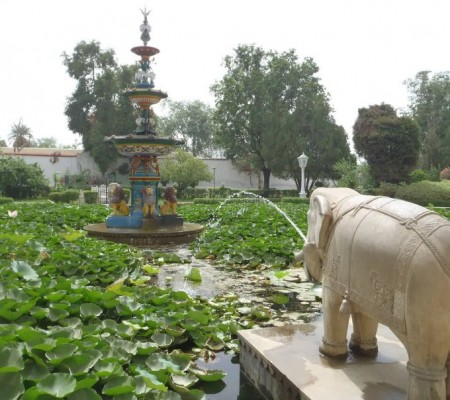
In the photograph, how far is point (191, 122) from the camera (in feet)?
191

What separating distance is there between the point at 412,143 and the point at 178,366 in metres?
26.1

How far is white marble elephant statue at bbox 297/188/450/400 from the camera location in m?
2.07

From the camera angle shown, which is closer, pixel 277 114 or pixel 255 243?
pixel 255 243

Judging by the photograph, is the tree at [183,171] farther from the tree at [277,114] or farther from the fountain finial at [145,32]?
the fountain finial at [145,32]

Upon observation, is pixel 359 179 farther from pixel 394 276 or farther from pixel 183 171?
pixel 394 276

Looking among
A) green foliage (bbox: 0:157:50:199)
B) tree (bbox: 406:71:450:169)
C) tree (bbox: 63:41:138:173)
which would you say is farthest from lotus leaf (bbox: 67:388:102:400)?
tree (bbox: 406:71:450:169)

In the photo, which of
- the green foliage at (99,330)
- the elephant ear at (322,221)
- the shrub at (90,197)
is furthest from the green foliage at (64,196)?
the elephant ear at (322,221)

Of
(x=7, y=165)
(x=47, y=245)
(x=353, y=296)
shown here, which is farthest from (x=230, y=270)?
(x=7, y=165)

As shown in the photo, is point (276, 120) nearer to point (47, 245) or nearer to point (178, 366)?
point (47, 245)

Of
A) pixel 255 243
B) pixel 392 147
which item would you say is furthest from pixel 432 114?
pixel 255 243

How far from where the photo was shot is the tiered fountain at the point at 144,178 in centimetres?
984

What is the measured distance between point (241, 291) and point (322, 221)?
261 cm

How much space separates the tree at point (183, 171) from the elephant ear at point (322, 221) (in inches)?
1090

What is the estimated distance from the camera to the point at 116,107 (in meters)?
35.8
